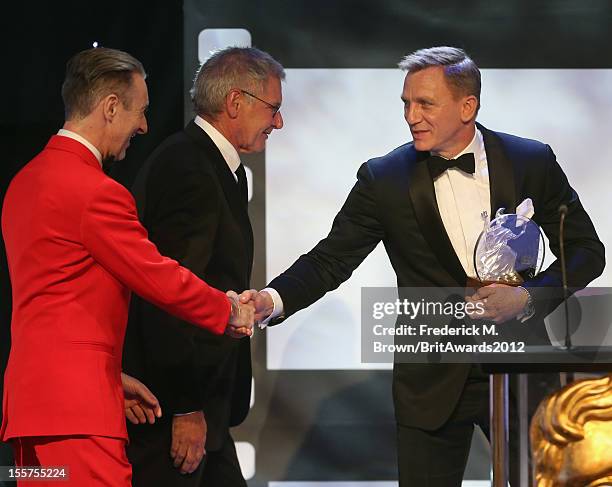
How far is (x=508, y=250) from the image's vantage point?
126 inches

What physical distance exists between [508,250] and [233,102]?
1096 millimetres

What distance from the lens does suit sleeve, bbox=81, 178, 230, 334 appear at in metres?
2.62

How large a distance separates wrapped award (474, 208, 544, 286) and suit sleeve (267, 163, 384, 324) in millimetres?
591

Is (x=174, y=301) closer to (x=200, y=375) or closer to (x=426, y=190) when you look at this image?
(x=200, y=375)

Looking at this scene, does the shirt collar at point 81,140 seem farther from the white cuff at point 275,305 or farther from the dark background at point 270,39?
the dark background at point 270,39

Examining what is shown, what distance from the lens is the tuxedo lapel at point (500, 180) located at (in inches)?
141

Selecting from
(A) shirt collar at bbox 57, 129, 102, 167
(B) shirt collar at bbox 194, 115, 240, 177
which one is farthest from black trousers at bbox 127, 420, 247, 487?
(A) shirt collar at bbox 57, 129, 102, 167

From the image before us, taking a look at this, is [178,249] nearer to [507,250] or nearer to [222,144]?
[222,144]

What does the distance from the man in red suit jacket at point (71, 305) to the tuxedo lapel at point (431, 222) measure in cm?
112

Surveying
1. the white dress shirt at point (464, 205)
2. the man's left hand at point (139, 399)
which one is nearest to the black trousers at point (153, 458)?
the man's left hand at point (139, 399)

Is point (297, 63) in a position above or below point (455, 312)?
above

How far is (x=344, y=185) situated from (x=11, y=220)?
2297 mm

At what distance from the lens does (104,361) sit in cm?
269

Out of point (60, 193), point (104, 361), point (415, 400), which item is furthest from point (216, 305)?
point (415, 400)
